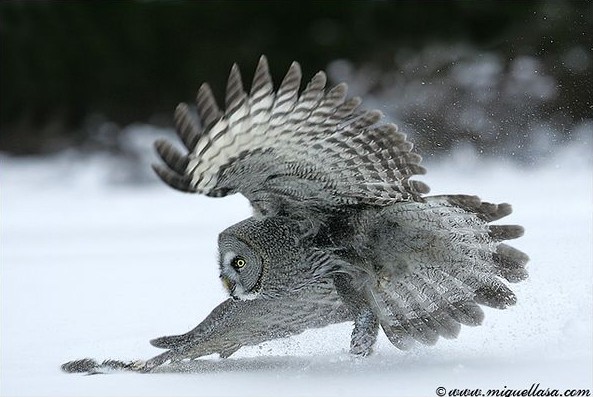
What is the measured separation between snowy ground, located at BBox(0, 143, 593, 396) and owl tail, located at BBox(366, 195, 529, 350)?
120 mm

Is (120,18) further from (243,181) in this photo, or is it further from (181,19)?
(243,181)

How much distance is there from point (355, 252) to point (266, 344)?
2.13ft

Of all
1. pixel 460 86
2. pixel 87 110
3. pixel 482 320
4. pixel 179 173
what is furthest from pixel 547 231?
pixel 87 110

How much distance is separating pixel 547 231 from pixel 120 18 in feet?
40.6

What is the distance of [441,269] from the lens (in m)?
4.20

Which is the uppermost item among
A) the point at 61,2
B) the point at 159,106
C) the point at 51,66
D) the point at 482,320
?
the point at 61,2

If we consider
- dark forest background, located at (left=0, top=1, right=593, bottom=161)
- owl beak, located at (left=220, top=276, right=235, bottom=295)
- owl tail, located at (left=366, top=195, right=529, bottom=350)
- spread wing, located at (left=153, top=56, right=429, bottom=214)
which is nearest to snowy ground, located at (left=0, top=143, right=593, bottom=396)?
owl tail, located at (left=366, top=195, right=529, bottom=350)

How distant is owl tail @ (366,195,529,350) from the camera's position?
417 cm

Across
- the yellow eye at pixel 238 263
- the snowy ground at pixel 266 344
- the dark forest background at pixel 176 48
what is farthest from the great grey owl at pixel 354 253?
the dark forest background at pixel 176 48

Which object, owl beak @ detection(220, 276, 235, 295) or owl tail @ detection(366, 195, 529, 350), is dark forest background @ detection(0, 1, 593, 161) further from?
owl beak @ detection(220, 276, 235, 295)

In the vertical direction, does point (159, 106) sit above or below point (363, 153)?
above

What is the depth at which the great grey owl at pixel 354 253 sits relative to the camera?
154 inches

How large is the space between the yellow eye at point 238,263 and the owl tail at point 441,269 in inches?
21.0

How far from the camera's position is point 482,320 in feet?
13.9
